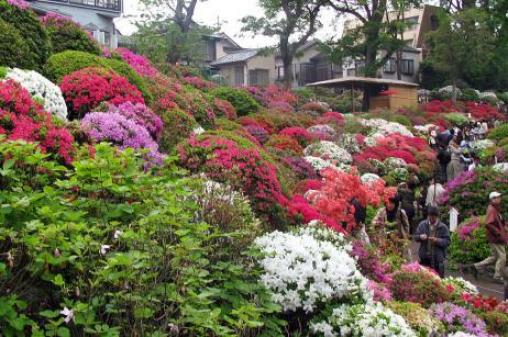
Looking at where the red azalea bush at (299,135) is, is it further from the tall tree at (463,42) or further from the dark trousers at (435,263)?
the tall tree at (463,42)

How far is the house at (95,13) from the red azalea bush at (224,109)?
21.3m

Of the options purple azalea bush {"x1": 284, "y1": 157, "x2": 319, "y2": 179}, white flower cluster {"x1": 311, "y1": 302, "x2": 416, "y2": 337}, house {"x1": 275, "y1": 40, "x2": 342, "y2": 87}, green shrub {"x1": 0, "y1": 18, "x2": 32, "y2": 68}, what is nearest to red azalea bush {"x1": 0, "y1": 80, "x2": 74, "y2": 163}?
white flower cluster {"x1": 311, "y1": 302, "x2": 416, "y2": 337}

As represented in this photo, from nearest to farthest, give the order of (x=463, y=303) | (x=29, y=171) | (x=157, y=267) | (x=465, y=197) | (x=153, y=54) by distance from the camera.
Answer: (x=157, y=267) < (x=29, y=171) < (x=463, y=303) < (x=465, y=197) < (x=153, y=54)

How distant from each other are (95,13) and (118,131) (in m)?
35.0

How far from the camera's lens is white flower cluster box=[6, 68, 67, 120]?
30.6 ft

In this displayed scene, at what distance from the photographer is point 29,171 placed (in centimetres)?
484

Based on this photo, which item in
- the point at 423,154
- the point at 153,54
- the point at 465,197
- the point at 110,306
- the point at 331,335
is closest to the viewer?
the point at 110,306

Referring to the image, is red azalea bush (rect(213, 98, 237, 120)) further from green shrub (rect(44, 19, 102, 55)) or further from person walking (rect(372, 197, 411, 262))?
person walking (rect(372, 197, 411, 262))

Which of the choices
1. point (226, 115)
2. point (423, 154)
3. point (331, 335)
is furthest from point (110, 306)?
point (423, 154)

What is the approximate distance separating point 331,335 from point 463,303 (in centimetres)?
324

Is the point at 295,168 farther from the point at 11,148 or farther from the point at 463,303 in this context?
the point at 11,148

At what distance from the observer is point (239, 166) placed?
8000 millimetres

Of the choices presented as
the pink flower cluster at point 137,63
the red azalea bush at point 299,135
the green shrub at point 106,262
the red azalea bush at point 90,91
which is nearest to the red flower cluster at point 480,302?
the green shrub at point 106,262

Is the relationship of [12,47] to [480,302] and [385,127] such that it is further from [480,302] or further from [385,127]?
[385,127]
